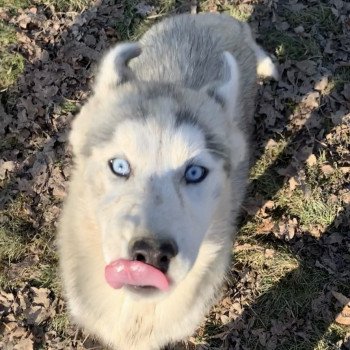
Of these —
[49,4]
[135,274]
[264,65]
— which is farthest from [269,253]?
[49,4]

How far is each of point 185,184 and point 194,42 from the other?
1.62 metres

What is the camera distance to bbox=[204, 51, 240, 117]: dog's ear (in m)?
3.42

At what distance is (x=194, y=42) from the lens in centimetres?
418

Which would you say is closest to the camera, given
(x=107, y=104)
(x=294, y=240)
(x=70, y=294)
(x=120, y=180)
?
(x=120, y=180)

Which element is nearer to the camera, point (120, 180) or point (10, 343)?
point (120, 180)

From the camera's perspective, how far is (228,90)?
11.2 ft

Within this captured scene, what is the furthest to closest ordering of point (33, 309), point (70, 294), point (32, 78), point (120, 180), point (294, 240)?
1. point (32, 78)
2. point (294, 240)
3. point (33, 309)
4. point (70, 294)
5. point (120, 180)

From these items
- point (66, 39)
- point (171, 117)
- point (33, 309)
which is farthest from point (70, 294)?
point (66, 39)

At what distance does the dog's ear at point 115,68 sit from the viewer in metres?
3.36

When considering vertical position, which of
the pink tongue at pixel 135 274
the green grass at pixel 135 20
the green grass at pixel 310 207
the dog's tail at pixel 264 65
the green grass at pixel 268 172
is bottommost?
the green grass at pixel 310 207

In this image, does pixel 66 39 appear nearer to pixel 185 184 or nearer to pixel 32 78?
pixel 32 78

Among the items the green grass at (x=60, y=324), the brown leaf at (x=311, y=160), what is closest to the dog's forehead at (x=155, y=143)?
the green grass at (x=60, y=324)

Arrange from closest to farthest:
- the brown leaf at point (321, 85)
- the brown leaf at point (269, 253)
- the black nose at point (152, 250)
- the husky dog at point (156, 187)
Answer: the black nose at point (152, 250) → the husky dog at point (156, 187) → the brown leaf at point (269, 253) → the brown leaf at point (321, 85)

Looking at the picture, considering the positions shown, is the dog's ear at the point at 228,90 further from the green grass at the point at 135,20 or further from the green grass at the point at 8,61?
the green grass at the point at 8,61
